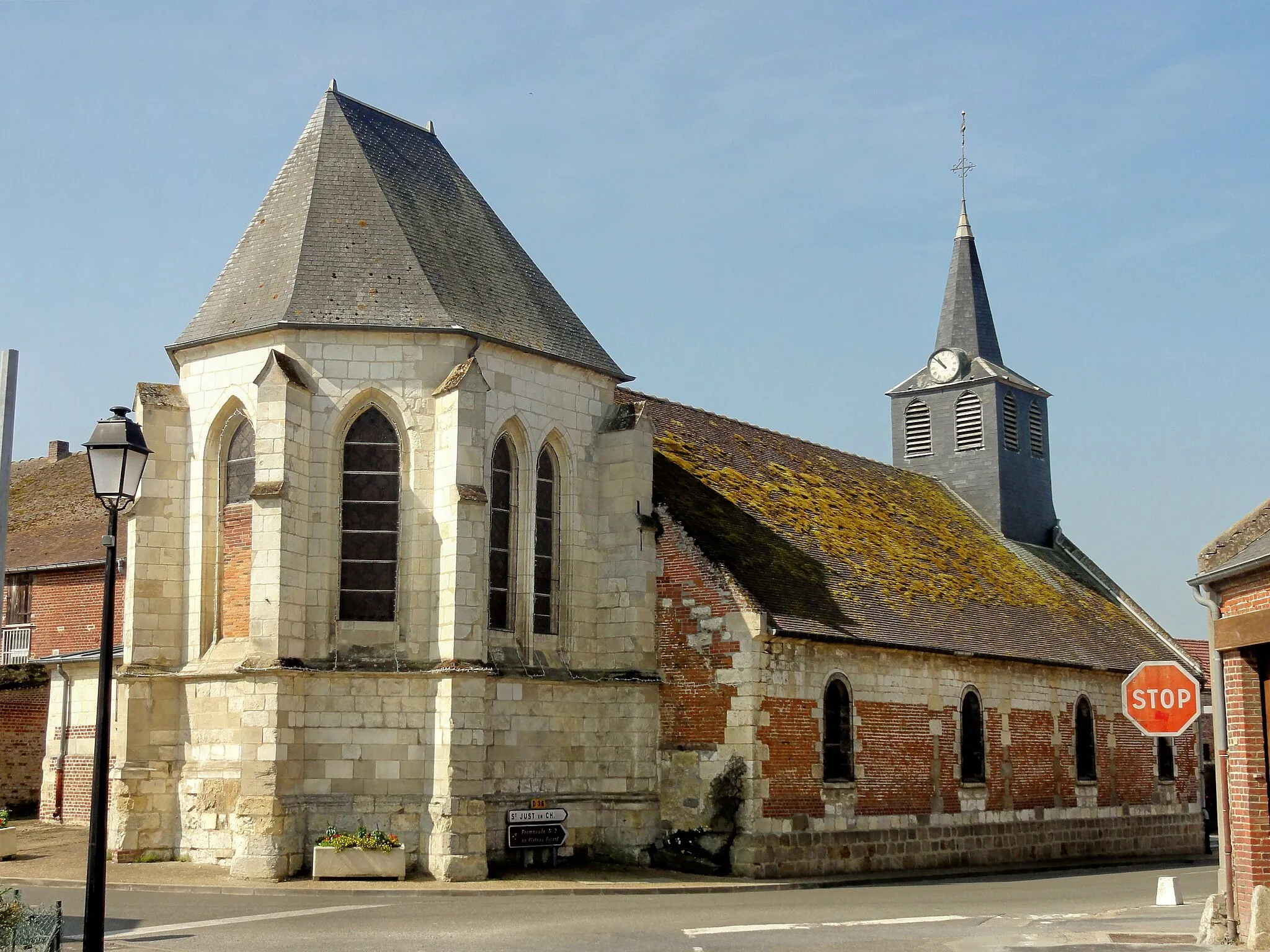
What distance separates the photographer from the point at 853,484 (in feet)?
104

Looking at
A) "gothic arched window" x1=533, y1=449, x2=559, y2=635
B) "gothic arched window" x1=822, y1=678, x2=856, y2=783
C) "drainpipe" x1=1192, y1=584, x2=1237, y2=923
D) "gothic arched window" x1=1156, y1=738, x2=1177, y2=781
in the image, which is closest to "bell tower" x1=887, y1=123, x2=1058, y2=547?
"gothic arched window" x1=1156, y1=738, x2=1177, y2=781

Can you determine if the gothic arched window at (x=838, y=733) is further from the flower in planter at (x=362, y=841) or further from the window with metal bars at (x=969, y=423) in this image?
the window with metal bars at (x=969, y=423)

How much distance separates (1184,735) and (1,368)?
30280 millimetres

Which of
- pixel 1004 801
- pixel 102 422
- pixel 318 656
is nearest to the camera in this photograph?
pixel 102 422

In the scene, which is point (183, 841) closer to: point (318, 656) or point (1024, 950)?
point (318, 656)

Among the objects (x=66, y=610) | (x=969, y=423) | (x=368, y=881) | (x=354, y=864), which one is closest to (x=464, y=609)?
(x=354, y=864)

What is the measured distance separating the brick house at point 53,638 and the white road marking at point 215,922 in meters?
10.4

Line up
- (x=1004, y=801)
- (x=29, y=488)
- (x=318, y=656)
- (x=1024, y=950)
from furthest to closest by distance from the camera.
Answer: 1. (x=29, y=488)
2. (x=1004, y=801)
3. (x=318, y=656)
4. (x=1024, y=950)

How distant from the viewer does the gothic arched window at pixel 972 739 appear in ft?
86.7

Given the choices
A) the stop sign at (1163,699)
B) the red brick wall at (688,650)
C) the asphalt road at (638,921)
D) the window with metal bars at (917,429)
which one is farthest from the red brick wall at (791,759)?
the window with metal bars at (917,429)

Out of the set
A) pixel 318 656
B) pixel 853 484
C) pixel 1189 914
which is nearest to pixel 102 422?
pixel 318 656

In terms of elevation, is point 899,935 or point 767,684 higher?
point 767,684

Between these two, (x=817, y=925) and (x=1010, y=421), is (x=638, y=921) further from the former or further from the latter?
(x=1010, y=421)

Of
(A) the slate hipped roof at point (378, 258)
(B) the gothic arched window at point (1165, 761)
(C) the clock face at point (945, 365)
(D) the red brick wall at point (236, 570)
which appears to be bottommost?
(B) the gothic arched window at point (1165, 761)
